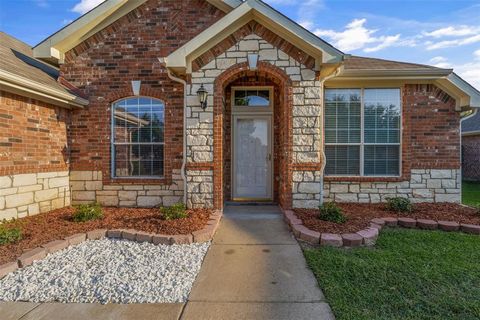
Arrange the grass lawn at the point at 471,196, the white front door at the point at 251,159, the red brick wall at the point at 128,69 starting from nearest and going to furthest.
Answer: the red brick wall at the point at 128,69, the white front door at the point at 251,159, the grass lawn at the point at 471,196

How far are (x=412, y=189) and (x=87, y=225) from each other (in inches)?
286

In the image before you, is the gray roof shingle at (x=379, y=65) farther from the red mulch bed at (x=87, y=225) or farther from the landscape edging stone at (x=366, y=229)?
the red mulch bed at (x=87, y=225)

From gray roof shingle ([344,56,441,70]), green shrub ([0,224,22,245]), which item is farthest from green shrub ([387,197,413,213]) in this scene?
green shrub ([0,224,22,245])

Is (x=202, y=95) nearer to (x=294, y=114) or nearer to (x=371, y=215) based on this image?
(x=294, y=114)

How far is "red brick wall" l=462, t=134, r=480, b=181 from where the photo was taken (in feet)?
48.9

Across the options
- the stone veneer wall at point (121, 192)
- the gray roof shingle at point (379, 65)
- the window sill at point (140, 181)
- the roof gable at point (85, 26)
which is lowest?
the stone veneer wall at point (121, 192)

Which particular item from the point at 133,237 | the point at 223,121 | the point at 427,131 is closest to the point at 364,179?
the point at 427,131

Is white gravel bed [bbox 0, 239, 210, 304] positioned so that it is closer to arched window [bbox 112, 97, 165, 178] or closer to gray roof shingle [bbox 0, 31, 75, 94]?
arched window [bbox 112, 97, 165, 178]

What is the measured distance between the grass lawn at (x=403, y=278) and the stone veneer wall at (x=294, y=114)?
1966mm

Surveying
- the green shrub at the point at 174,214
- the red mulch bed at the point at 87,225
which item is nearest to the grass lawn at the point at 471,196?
the red mulch bed at the point at 87,225

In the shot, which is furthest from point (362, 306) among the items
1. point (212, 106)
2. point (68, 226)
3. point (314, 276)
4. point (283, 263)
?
point (68, 226)

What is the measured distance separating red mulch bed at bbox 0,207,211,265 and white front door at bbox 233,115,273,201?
5.52 feet

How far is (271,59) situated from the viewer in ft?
19.7

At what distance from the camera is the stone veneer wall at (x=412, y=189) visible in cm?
695
